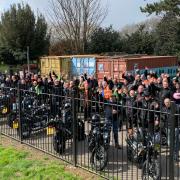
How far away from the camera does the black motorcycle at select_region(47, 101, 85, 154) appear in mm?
8891

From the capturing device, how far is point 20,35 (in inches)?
1527

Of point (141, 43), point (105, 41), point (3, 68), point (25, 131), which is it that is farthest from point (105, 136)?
point (105, 41)

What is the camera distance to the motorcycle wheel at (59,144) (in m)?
9.23

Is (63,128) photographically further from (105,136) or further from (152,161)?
(152,161)

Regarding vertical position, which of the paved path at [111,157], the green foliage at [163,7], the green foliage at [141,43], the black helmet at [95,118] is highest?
the green foliage at [163,7]

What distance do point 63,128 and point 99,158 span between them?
1375mm

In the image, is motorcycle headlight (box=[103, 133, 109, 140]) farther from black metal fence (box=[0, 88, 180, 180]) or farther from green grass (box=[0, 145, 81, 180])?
green grass (box=[0, 145, 81, 180])

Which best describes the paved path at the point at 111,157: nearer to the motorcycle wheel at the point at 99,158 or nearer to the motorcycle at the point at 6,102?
the motorcycle wheel at the point at 99,158

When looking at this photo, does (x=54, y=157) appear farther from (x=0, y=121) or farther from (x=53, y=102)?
(x=0, y=121)

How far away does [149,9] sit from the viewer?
31.9 metres

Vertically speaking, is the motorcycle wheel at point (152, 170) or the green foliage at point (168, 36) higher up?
the green foliage at point (168, 36)

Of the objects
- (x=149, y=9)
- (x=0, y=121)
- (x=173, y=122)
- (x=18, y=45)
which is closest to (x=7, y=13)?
(x=18, y=45)

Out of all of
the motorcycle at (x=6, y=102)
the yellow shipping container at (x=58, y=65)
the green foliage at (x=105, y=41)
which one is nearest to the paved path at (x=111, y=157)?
the motorcycle at (x=6, y=102)

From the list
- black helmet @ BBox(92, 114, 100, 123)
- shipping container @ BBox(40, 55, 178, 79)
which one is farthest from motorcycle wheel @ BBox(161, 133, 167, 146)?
shipping container @ BBox(40, 55, 178, 79)
